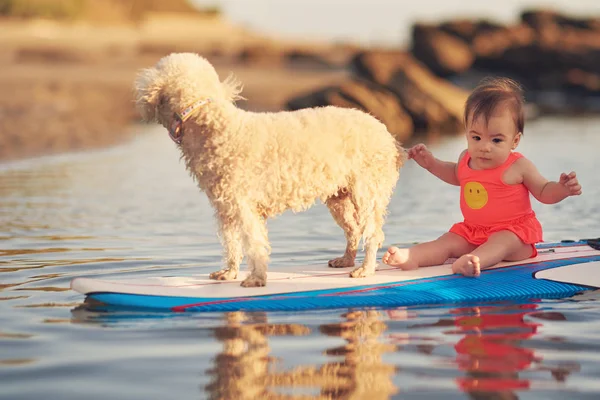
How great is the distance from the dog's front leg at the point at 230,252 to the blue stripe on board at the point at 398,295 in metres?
0.59

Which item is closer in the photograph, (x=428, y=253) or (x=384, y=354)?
(x=384, y=354)

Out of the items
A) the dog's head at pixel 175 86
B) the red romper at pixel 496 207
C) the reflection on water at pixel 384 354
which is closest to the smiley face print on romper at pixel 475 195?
the red romper at pixel 496 207

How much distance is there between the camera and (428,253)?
7.12 metres

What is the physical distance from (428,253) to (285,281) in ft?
4.08

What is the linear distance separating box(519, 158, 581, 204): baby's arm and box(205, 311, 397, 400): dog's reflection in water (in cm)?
183

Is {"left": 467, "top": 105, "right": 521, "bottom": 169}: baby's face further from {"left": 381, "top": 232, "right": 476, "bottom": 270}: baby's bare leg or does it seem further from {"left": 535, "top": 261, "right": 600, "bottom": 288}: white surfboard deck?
{"left": 535, "top": 261, "right": 600, "bottom": 288}: white surfboard deck

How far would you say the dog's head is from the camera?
248 inches

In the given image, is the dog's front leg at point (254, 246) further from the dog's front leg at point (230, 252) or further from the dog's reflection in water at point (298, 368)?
the dog's reflection in water at point (298, 368)

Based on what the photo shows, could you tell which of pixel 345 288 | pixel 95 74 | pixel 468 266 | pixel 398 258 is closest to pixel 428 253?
pixel 398 258

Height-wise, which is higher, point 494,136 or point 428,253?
point 494,136

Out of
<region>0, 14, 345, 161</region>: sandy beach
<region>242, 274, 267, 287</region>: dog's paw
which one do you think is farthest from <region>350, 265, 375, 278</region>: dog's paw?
<region>0, 14, 345, 161</region>: sandy beach

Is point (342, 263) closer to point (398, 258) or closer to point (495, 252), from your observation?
point (398, 258)

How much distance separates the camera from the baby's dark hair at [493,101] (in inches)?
271

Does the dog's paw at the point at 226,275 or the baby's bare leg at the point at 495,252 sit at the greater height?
the baby's bare leg at the point at 495,252
